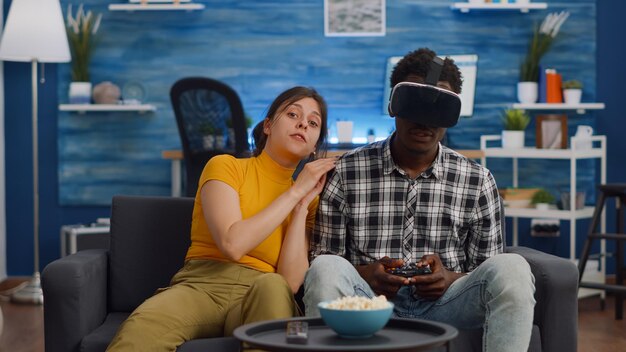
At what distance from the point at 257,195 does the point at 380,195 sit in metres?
0.36

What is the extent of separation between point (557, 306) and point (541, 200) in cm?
260

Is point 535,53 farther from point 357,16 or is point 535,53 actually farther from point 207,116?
point 207,116

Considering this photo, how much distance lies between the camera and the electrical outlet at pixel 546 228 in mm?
5672

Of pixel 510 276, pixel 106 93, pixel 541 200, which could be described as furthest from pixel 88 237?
pixel 510 276

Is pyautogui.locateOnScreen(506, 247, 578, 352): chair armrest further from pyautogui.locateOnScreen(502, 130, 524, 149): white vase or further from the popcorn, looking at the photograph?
pyautogui.locateOnScreen(502, 130, 524, 149): white vase

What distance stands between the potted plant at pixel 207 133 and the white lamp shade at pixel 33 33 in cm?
98

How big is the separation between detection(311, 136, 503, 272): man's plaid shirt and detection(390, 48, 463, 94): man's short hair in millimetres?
226

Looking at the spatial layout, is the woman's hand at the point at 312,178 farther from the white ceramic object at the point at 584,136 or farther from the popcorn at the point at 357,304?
the white ceramic object at the point at 584,136

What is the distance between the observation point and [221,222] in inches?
106

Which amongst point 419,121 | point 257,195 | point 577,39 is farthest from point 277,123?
point 577,39

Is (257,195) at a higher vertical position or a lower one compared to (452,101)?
lower

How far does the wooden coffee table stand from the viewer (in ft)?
6.28

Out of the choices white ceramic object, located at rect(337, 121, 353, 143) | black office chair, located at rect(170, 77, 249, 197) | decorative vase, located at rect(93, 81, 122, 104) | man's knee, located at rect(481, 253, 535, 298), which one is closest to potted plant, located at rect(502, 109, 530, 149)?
white ceramic object, located at rect(337, 121, 353, 143)

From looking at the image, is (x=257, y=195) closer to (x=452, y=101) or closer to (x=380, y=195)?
(x=380, y=195)
